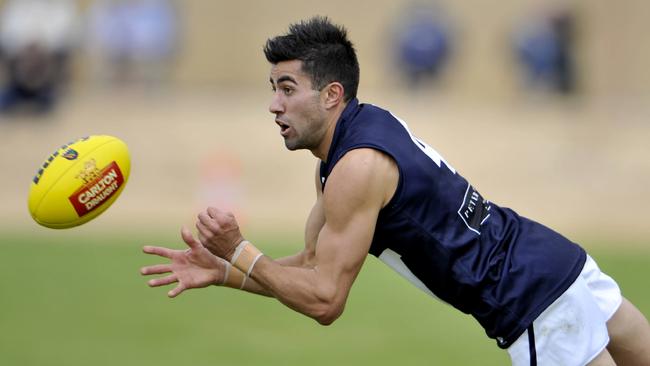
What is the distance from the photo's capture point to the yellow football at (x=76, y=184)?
276 inches

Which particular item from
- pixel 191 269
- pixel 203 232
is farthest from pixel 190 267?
pixel 203 232

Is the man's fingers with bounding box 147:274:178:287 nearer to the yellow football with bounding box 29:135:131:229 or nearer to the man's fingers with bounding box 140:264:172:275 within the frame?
the man's fingers with bounding box 140:264:172:275

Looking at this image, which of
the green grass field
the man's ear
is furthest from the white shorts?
the green grass field

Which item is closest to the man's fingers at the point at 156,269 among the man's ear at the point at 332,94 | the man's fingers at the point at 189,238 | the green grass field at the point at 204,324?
the man's fingers at the point at 189,238

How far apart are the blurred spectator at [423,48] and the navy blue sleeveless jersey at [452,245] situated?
52.5 feet

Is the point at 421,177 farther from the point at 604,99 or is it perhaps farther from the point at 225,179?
the point at 604,99

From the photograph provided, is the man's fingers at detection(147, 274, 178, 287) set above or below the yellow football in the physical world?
below

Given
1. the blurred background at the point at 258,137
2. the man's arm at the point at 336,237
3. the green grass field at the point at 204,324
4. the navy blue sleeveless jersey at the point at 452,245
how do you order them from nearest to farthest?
the man's arm at the point at 336,237 < the navy blue sleeveless jersey at the point at 452,245 < the green grass field at the point at 204,324 < the blurred background at the point at 258,137

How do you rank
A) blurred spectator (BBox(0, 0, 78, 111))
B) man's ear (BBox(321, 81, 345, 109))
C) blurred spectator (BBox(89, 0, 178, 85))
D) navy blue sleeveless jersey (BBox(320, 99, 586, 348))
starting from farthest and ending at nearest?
blurred spectator (BBox(89, 0, 178, 85)) → blurred spectator (BBox(0, 0, 78, 111)) → man's ear (BBox(321, 81, 345, 109)) → navy blue sleeveless jersey (BBox(320, 99, 586, 348))

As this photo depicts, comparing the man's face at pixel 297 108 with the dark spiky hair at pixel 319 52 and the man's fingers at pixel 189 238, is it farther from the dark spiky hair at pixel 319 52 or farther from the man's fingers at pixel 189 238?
the man's fingers at pixel 189 238

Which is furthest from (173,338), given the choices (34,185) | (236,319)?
(34,185)

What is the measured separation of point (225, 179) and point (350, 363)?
28.1 ft

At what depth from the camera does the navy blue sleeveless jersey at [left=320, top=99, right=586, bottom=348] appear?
637cm

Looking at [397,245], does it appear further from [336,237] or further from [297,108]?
[297,108]
